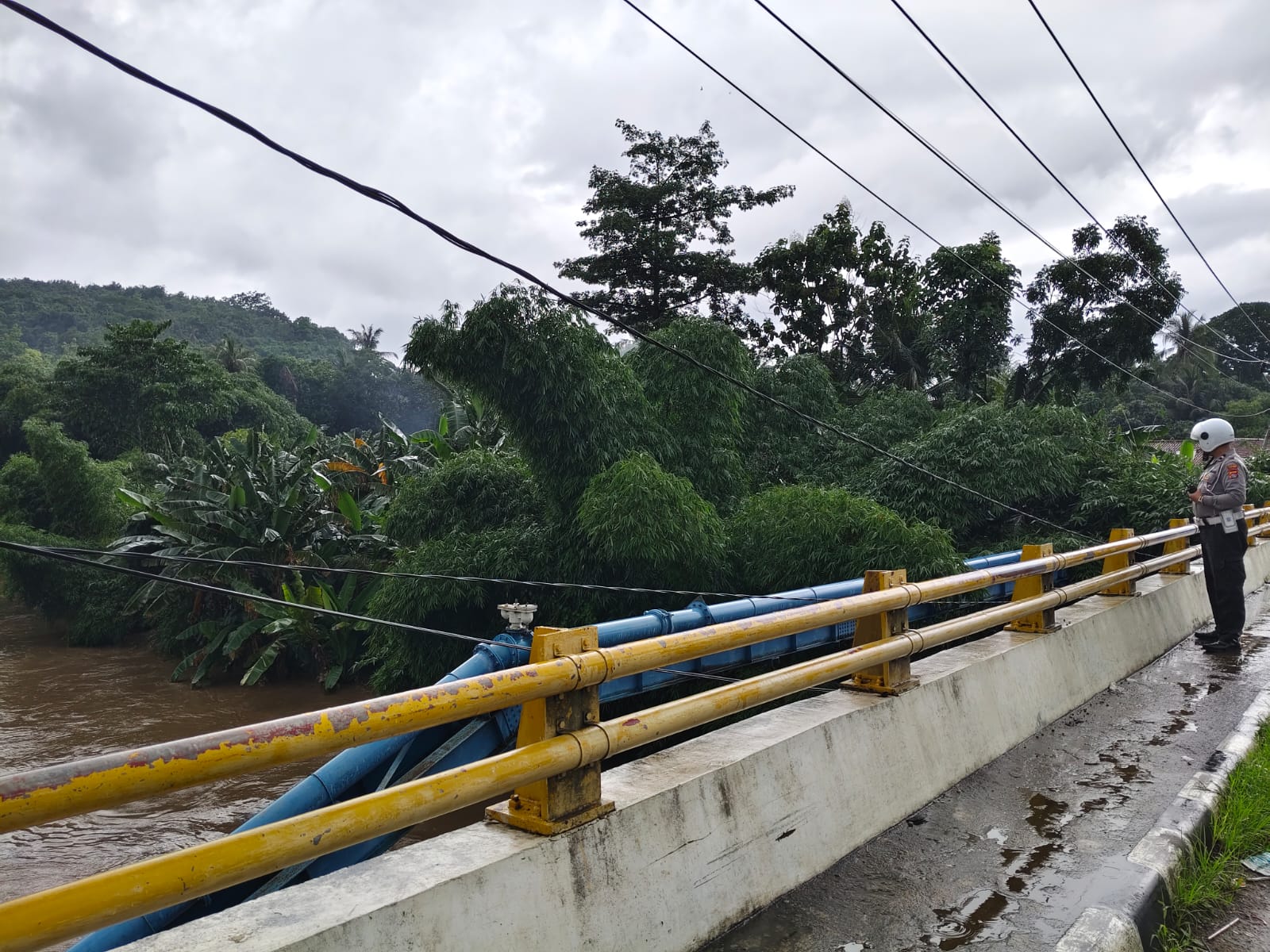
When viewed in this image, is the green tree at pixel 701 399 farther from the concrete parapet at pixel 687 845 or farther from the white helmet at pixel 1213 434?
the concrete parapet at pixel 687 845

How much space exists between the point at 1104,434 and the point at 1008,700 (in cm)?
1534

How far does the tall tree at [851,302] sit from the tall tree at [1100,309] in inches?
141

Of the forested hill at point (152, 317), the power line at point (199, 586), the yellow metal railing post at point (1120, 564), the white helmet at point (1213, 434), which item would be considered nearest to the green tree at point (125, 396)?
the power line at point (199, 586)

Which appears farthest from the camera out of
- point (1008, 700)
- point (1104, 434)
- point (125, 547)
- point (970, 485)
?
point (125, 547)

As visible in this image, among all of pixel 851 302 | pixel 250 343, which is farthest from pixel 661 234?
pixel 250 343

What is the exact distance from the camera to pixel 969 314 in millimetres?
24797

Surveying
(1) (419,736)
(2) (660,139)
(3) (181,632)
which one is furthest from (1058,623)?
(2) (660,139)

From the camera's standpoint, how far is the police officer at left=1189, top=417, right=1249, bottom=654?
7.31 meters

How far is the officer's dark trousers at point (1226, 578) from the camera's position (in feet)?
24.0

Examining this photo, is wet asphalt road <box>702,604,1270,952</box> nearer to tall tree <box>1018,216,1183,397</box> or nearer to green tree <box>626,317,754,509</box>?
green tree <box>626,317,754,509</box>

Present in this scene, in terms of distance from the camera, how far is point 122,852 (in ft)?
38.7

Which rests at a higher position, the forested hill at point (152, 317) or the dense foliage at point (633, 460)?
the forested hill at point (152, 317)

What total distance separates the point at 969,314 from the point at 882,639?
2279 centimetres

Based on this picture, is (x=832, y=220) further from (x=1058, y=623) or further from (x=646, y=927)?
(x=646, y=927)
